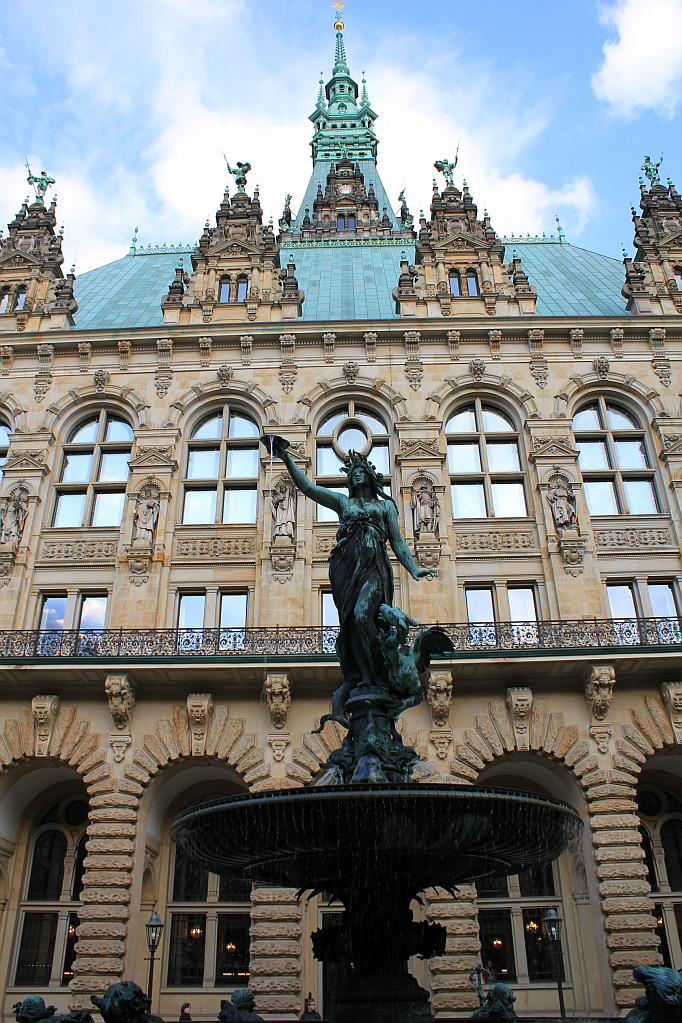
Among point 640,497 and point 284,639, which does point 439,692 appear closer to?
point 284,639

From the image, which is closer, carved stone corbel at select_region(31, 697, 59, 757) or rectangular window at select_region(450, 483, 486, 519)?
carved stone corbel at select_region(31, 697, 59, 757)

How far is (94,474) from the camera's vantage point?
22.7 metres

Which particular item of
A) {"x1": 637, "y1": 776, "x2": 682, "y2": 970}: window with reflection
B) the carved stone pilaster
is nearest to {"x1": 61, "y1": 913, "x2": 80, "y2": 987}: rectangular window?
the carved stone pilaster

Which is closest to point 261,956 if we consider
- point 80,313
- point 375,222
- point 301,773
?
point 301,773

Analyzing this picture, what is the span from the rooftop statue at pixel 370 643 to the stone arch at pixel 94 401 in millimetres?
15401

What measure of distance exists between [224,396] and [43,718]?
1059cm

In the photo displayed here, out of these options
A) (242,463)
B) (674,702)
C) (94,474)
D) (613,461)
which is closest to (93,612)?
(94,474)

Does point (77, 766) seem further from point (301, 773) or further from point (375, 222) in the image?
point (375, 222)

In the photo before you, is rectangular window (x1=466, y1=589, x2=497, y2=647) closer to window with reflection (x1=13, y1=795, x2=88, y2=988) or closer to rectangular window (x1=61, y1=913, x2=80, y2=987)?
window with reflection (x1=13, y1=795, x2=88, y2=988)

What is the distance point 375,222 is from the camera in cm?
4062

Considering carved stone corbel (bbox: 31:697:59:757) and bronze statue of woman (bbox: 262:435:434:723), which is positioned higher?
carved stone corbel (bbox: 31:697:59:757)

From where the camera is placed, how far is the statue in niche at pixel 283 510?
2070 cm

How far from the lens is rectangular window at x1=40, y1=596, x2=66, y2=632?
67.1 feet

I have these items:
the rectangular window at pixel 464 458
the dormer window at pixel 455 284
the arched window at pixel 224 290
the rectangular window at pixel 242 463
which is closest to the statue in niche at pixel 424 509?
the rectangular window at pixel 464 458
